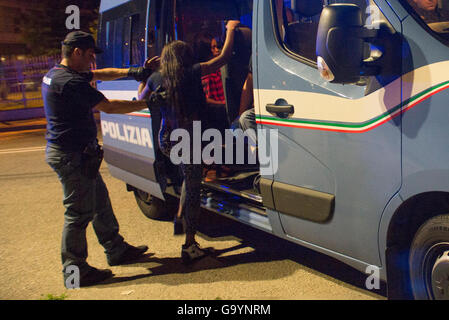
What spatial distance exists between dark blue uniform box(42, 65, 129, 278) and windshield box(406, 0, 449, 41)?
2321mm

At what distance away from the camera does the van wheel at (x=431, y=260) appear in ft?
8.27

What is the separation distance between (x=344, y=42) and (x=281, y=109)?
796 mm

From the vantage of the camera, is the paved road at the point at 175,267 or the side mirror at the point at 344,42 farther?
the paved road at the point at 175,267

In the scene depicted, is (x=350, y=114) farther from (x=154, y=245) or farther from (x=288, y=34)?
(x=154, y=245)

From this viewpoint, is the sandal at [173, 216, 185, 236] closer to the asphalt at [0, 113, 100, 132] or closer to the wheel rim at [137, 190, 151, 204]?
the wheel rim at [137, 190, 151, 204]

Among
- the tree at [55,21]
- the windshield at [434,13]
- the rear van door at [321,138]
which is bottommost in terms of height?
the rear van door at [321,138]

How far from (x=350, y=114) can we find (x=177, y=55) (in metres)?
1.63

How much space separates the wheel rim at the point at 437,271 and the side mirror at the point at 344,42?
37.7 inches

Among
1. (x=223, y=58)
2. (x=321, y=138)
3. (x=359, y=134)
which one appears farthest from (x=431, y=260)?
(x=223, y=58)

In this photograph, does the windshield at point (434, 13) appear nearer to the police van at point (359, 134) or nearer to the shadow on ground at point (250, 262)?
the police van at point (359, 134)

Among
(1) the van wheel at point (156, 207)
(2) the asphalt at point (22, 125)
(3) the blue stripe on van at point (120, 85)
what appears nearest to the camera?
(3) the blue stripe on van at point (120, 85)

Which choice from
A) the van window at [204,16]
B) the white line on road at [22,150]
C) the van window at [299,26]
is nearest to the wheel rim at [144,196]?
the van window at [204,16]

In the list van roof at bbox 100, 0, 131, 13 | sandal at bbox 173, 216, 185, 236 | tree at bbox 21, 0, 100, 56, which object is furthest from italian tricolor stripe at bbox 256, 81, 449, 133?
tree at bbox 21, 0, 100, 56

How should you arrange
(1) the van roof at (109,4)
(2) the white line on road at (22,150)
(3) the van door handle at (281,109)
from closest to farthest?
1. (3) the van door handle at (281,109)
2. (1) the van roof at (109,4)
3. (2) the white line on road at (22,150)
